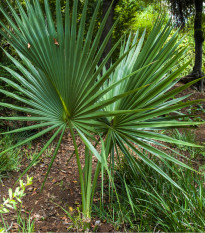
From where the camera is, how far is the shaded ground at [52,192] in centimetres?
268

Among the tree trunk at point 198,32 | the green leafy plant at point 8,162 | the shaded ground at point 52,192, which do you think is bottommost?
the shaded ground at point 52,192

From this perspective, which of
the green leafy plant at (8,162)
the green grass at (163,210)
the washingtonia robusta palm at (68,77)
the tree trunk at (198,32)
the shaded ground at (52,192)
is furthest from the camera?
the tree trunk at (198,32)

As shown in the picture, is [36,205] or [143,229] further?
[36,205]

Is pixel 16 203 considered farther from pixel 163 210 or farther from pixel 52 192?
pixel 52 192

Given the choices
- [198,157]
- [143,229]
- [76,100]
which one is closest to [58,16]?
[76,100]

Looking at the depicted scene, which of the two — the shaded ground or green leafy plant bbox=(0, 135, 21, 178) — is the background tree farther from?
green leafy plant bbox=(0, 135, 21, 178)

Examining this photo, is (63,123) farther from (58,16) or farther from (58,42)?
(58,16)

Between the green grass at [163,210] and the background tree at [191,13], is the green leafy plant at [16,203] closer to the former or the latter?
the green grass at [163,210]

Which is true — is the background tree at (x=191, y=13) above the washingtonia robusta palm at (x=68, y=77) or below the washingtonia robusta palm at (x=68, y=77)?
above

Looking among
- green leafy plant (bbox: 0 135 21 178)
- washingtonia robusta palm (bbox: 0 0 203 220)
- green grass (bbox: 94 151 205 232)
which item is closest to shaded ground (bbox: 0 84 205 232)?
green leafy plant (bbox: 0 135 21 178)

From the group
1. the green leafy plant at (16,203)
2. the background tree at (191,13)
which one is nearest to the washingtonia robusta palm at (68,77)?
the green leafy plant at (16,203)

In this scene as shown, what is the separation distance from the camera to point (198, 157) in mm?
3881

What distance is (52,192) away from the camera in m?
3.27

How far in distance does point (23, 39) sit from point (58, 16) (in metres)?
0.30
